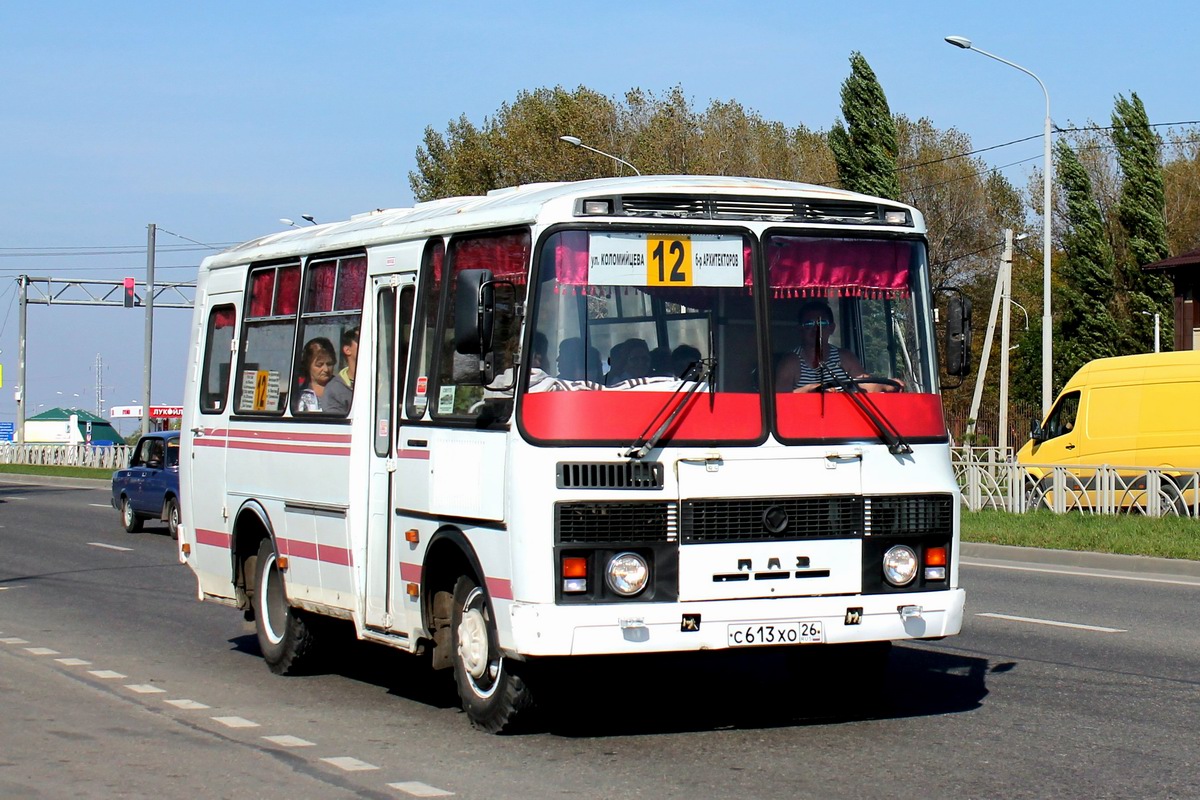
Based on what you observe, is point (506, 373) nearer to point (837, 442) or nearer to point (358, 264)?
point (837, 442)

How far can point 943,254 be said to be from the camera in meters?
70.4

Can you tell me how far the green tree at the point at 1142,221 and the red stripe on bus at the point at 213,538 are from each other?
54986 millimetres

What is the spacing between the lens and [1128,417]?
26.5 metres

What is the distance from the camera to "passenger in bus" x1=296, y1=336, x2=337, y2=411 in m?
10.4

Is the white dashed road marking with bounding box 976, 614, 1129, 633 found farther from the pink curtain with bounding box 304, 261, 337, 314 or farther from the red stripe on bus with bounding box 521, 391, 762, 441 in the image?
the pink curtain with bounding box 304, 261, 337, 314

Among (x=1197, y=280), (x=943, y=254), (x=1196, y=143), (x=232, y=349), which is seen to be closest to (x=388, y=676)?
(x=232, y=349)

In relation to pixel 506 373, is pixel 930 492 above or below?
below

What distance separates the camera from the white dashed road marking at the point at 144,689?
406 inches

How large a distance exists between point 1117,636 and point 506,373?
6113mm

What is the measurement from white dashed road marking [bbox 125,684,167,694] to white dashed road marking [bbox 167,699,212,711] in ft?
1.33

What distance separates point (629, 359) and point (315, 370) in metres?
3.09

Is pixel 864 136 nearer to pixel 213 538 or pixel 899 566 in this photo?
pixel 213 538

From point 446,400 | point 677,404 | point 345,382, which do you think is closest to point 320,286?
point 345,382

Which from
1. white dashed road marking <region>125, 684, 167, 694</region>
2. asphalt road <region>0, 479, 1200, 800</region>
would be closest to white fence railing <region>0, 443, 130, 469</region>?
asphalt road <region>0, 479, 1200, 800</region>
